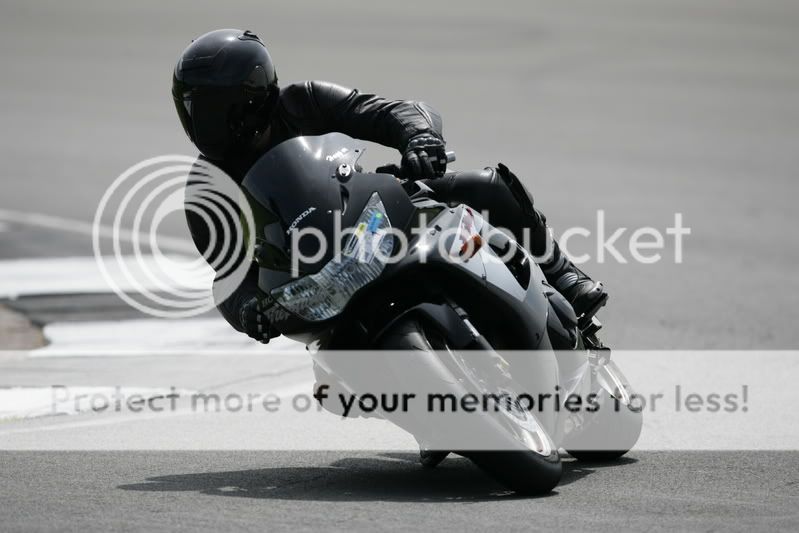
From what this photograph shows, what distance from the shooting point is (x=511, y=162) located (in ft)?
54.1

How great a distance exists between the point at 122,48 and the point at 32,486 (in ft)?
59.6

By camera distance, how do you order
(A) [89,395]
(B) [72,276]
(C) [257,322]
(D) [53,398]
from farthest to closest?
1. (B) [72,276]
2. (A) [89,395]
3. (D) [53,398]
4. (C) [257,322]

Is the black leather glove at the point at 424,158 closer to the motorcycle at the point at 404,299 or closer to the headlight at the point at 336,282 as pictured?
the motorcycle at the point at 404,299

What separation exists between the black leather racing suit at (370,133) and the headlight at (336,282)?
18.0 inches

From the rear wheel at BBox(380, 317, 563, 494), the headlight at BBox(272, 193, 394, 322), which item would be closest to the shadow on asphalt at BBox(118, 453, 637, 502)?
the rear wheel at BBox(380, 317, 563, 494)

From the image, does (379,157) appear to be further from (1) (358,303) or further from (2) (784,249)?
(1) (358,303)

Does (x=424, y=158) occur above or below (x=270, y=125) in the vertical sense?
below

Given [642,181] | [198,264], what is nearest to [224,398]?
[198,264]

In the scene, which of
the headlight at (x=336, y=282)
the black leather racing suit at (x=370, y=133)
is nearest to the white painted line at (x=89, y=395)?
the black leather racing suit at (x=370, y=133)

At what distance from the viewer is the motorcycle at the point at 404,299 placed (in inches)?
224

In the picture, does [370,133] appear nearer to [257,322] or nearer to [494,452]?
[257,322]

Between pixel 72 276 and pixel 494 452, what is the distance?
22.8ft

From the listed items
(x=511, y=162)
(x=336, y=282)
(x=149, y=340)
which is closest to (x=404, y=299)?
(x=336, y=282)

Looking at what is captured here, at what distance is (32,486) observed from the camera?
6082mm
